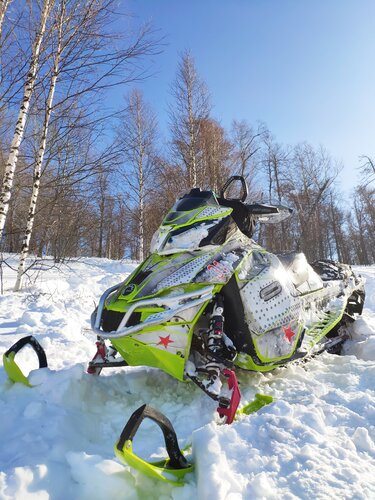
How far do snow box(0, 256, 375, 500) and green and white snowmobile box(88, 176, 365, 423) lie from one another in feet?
→ 0.74

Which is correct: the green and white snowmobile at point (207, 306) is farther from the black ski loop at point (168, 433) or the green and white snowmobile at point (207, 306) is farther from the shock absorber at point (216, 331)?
the black ski loop at point (168, 433)

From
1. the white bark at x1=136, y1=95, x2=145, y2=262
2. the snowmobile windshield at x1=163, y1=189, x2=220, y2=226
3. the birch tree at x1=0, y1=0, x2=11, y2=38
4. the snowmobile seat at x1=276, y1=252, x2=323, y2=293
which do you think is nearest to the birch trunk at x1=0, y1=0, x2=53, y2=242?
the birch tree at x1=0, y1=0, x2=11, y2=38

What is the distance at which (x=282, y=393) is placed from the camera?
244 cm

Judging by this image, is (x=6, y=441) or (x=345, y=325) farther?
(x=345, y=325)

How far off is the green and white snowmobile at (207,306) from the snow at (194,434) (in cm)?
23

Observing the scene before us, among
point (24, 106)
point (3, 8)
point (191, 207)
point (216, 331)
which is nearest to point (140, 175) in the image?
point (24, 106)

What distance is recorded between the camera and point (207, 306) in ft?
7.76

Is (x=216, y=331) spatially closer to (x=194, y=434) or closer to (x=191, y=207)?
(x=194, y=434)

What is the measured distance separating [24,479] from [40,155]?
7429mm

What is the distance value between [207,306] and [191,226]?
21.9 inches

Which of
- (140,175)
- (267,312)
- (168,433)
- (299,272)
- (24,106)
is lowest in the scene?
(168,433)

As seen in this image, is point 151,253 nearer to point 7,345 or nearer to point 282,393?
point 282,393

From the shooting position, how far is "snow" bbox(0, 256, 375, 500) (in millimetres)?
1268

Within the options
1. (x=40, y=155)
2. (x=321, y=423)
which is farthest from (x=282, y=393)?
(x=40, y=155)
